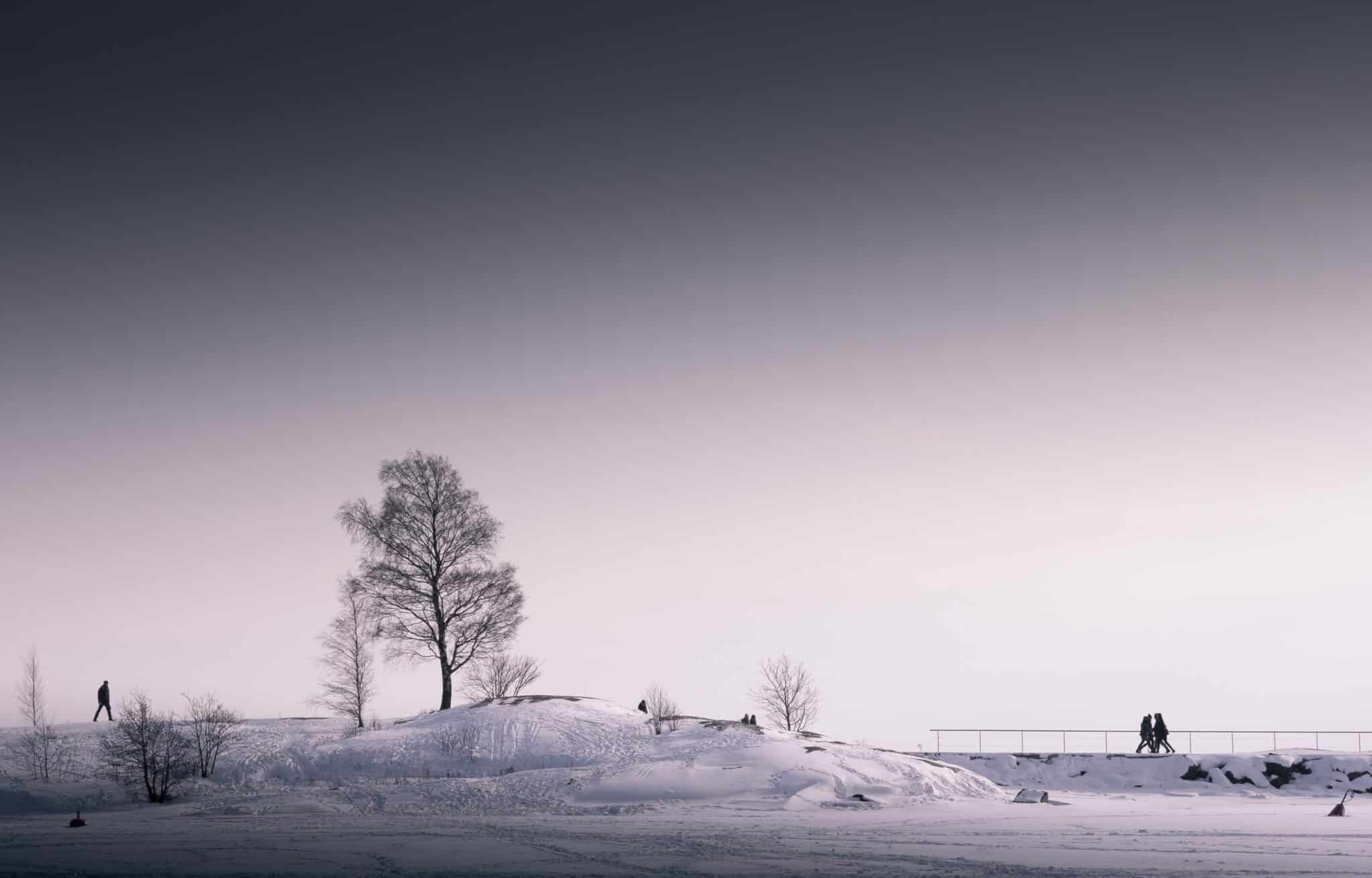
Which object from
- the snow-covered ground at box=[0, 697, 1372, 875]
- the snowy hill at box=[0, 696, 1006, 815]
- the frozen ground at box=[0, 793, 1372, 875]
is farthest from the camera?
the snowy hill at box=[0, 696, 1006, 815]

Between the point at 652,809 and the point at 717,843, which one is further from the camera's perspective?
the point at 652,809

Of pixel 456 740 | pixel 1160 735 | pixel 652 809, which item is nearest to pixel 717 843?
pixel 652 809

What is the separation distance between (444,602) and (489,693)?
322 inches

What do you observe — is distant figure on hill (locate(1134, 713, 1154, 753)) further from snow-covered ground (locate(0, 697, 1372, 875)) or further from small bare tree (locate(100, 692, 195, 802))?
small bare tree (locate(100, 692, 195, 802))

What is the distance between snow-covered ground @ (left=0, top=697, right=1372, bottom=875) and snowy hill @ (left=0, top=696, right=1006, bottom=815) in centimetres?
10

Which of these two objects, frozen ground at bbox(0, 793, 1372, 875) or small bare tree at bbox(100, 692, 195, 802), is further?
small bare tree at bbox(100, 692, 195, 802)

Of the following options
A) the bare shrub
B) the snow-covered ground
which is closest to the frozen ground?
the snow-covered ground

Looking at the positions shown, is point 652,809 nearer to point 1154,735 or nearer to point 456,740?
point 456,740

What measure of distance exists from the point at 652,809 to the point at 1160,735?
2969 centimetres

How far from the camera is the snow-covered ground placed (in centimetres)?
2164

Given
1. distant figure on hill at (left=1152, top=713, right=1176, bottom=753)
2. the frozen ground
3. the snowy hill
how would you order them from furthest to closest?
1. distant figure on hill at (left=1152, top=713, right=1176, bottom=753)
2. the snowy hill
3. the frozen ground

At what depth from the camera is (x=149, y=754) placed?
3925 centimetres

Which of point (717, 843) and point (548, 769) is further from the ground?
point (717, 843)

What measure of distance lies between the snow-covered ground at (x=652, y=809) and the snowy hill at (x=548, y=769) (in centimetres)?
10
